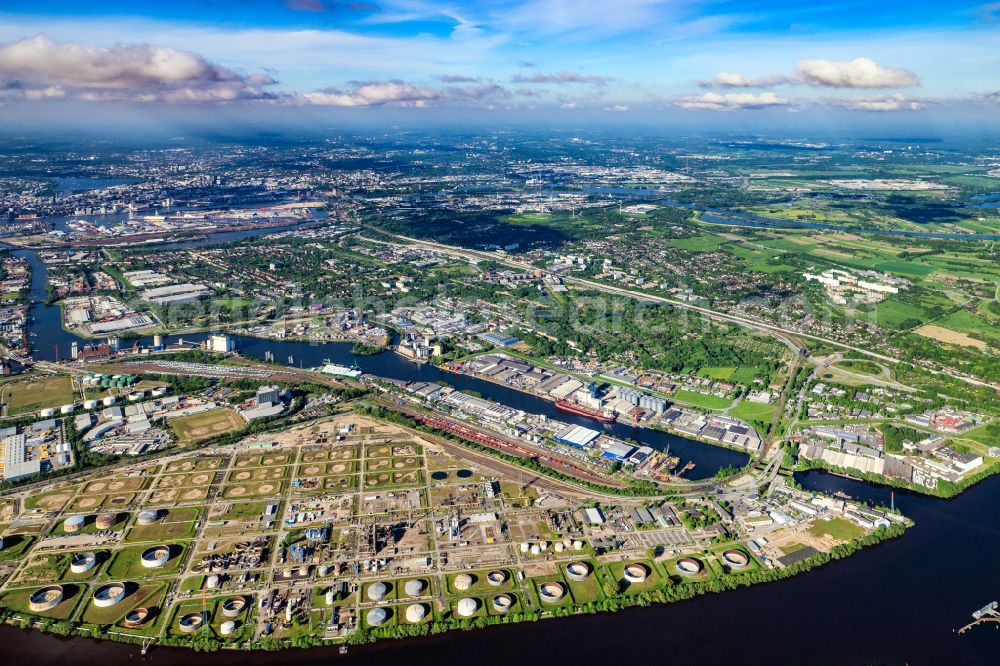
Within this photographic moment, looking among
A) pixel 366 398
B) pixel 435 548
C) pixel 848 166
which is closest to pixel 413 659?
pixel 435 548

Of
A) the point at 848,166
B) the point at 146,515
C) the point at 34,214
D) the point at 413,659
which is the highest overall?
the point at 848,166

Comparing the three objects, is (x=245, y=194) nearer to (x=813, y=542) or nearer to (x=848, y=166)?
(x=813, y=542)

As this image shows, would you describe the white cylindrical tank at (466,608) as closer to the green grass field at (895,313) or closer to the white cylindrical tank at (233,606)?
the white cylindrical tank at (233,606)

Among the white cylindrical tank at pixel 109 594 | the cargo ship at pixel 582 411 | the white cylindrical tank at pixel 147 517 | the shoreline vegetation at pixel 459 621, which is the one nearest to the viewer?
the shoreline vegetation at pixel 459 621

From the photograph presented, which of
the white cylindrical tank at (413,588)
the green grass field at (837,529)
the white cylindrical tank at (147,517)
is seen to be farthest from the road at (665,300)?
the white cylindrical tank at (147,517)

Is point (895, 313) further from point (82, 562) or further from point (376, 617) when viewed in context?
point (82, 562)

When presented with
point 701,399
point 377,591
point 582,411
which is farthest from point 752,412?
point 377,591
